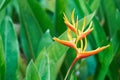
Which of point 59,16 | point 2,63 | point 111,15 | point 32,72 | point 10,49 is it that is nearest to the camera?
point 32,72

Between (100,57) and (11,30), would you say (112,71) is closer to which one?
(100,57)

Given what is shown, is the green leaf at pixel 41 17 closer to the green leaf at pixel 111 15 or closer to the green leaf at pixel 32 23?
the green leaf at pixel 32 23

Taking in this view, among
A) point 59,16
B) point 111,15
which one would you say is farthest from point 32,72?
point 111,15

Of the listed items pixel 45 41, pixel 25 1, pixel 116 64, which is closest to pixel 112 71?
pixel 116 64

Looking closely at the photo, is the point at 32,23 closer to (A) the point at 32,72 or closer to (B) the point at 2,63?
(B) the point at 2,63

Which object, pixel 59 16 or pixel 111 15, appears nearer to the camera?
pixel 59 16

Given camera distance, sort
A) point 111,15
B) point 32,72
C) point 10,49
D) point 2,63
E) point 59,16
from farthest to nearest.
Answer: point 111,15 → point 59,16 → point 10,49 → point 2,63 → point 32,72

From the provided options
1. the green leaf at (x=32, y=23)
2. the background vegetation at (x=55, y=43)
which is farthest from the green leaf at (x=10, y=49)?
the green leaf at (x=32, y=23)

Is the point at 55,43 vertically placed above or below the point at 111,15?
above
